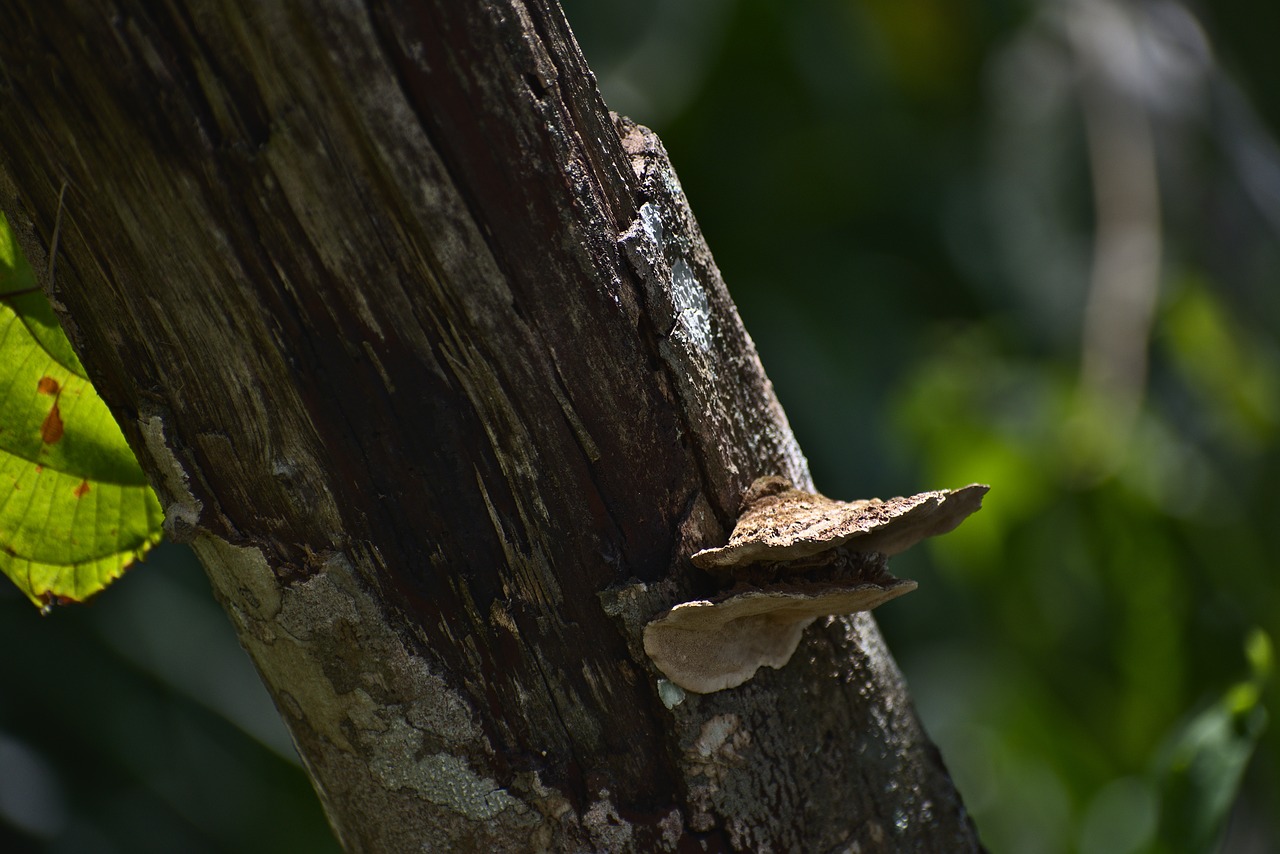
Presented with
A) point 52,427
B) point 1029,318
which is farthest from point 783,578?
point 1029,318

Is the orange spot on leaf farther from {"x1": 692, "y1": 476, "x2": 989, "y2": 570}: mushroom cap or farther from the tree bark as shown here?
A: {"x1": 692, "y1": 476, "x2": 989, "y2": 570}: mushroom cap

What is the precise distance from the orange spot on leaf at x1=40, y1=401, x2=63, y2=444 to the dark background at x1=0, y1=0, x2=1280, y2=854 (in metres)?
0.87

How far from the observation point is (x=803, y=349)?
5.91ft

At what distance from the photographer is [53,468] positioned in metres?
0.58

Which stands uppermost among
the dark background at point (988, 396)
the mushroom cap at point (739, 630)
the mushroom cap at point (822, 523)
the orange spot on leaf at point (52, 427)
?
the orange spot on leaf at point (52, 427)

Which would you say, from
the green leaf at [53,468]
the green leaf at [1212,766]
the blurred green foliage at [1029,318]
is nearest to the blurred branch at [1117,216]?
the blurred green foliage at [1029,318]

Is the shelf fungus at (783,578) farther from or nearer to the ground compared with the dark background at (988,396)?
farther from the ground

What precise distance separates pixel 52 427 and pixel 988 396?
1.24m

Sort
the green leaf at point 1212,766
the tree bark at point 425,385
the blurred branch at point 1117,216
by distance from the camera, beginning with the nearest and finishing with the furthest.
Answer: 1. the tree bark at point 425,385
2. the green leaf at point 1212,766
3. the blurred branch at point 1117,216

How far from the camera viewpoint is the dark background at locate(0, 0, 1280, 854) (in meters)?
1.37

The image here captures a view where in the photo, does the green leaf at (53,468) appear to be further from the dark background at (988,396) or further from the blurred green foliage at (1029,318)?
the blurred green foliage at (1029,318)

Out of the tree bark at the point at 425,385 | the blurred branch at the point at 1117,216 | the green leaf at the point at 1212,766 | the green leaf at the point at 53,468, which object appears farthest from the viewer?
the blurred branch at the point at 1117,216

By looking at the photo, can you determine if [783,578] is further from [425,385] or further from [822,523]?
[425,385]

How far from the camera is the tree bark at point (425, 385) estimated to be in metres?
0.41
